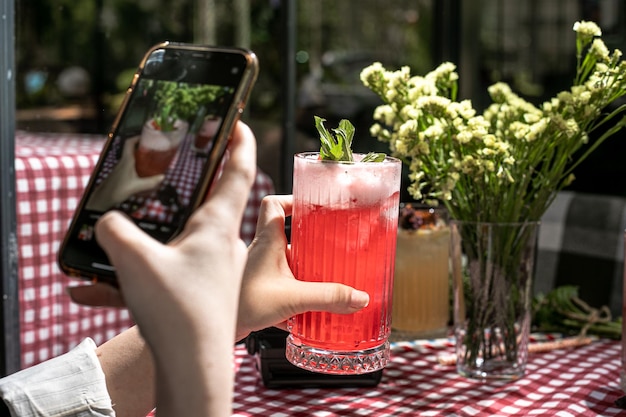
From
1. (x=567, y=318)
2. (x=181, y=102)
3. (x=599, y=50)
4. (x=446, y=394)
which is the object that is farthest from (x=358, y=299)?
(x=567, y=318)

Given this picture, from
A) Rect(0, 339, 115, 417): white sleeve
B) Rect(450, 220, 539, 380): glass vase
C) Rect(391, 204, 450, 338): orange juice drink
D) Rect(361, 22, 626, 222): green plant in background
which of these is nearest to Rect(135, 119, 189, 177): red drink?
Rect(0, 339, 115, 417): white sleeve

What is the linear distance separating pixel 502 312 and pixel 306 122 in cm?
244

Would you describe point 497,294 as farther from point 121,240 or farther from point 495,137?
point 121,240

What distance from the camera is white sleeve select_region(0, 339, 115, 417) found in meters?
0.91

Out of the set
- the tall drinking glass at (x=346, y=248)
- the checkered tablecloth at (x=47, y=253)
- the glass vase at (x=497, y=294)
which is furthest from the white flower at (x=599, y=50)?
the checkered tablecloth at (x=47, y=253)

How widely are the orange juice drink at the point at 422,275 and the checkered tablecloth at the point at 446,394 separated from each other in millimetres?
122

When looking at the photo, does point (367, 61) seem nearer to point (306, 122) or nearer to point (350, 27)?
point (350, 27)

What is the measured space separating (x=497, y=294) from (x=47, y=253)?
1575mm

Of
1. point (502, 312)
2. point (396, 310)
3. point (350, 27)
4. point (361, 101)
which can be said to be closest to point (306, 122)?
point (361, 101)

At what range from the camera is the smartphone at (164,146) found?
63cm

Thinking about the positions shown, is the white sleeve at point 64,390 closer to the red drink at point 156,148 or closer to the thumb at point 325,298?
the thumb at point 325,298

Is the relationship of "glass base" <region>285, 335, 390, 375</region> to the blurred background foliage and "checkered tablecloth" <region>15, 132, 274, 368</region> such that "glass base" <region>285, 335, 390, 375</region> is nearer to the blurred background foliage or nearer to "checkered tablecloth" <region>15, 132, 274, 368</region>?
"checkered tablecloth" <region>15, 132, 274, 368</region>

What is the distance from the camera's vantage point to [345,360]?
0.94 m

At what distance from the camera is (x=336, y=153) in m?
0.92
